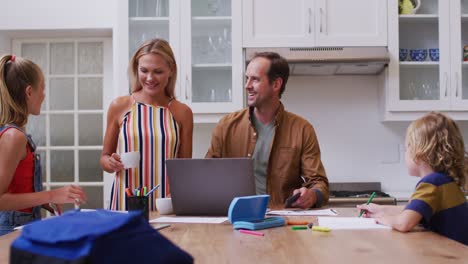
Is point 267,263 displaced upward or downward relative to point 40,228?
downward

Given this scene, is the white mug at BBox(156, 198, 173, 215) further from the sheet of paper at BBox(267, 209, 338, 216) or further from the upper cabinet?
the upper cabinet

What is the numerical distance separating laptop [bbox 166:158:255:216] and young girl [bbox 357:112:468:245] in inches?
16.3

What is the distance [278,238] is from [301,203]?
67 cm

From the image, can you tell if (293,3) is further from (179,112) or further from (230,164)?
(230,164)

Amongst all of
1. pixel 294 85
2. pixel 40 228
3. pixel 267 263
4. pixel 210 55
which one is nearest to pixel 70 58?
pixel 210 55

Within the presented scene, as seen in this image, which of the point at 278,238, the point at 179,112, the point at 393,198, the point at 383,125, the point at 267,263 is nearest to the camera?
the point at 267,263

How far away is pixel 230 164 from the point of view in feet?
5.37

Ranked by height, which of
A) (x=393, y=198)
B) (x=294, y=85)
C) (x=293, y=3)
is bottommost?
(x=393, y=198)

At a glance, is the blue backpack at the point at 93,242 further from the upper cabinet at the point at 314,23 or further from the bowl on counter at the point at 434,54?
the bowl on counter at the point at 434,54

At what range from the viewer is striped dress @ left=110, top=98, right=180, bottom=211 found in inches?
85.6

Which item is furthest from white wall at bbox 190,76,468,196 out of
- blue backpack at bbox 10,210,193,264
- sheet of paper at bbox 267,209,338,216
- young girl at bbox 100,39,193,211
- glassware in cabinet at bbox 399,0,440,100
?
blue backpack at bbox 10,210,193,264

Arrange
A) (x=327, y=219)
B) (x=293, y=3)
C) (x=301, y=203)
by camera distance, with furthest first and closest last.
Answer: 1. (x=293, y=3)
2. (x=301, y=203)
3. (x=327, y=219)

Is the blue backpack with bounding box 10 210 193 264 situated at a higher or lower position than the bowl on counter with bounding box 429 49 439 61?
lower

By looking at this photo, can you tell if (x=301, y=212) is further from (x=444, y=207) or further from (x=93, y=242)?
(x=93, y=242)
